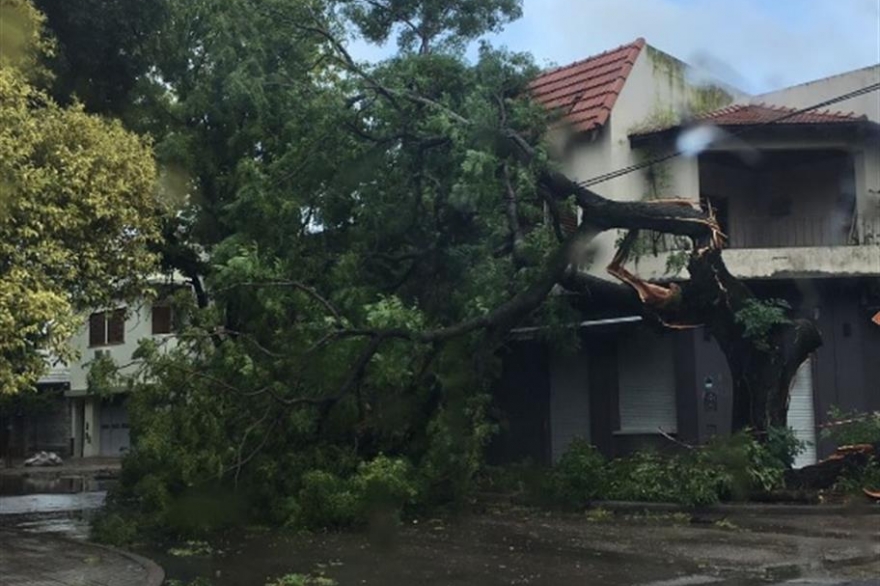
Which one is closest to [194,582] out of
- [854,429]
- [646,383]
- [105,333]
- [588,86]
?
[854,429]

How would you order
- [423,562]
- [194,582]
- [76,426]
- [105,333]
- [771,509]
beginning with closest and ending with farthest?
[194,582], [423,562], [771,509], [105,333], [76,426]

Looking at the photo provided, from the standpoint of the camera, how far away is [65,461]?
Answer: 1745 inches

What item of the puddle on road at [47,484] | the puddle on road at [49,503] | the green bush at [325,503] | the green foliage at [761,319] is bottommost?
the puddle on road at [47,484]

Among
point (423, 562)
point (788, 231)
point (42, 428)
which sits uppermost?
point (788, 231)

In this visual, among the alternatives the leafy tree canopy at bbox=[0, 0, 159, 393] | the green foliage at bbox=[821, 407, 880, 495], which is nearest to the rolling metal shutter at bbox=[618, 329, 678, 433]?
the green foliage at bbox=[821, 407, 880, 495]

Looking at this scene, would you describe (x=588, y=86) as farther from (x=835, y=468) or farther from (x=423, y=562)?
(x=423, y=562)

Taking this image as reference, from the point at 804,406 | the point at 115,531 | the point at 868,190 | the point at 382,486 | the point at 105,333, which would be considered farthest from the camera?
the point at 105,333

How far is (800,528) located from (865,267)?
751cm

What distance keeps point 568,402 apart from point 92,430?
97.5 feet

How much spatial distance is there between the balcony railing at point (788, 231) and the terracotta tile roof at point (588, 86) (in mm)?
4099

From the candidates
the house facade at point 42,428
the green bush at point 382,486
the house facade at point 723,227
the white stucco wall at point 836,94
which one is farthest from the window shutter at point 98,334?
the green bush at point 382,486

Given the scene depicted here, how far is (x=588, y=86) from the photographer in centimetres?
2306

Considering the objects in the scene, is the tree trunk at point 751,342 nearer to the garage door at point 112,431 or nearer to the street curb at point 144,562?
the street curb at point 144,562

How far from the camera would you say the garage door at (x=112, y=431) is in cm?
4556
